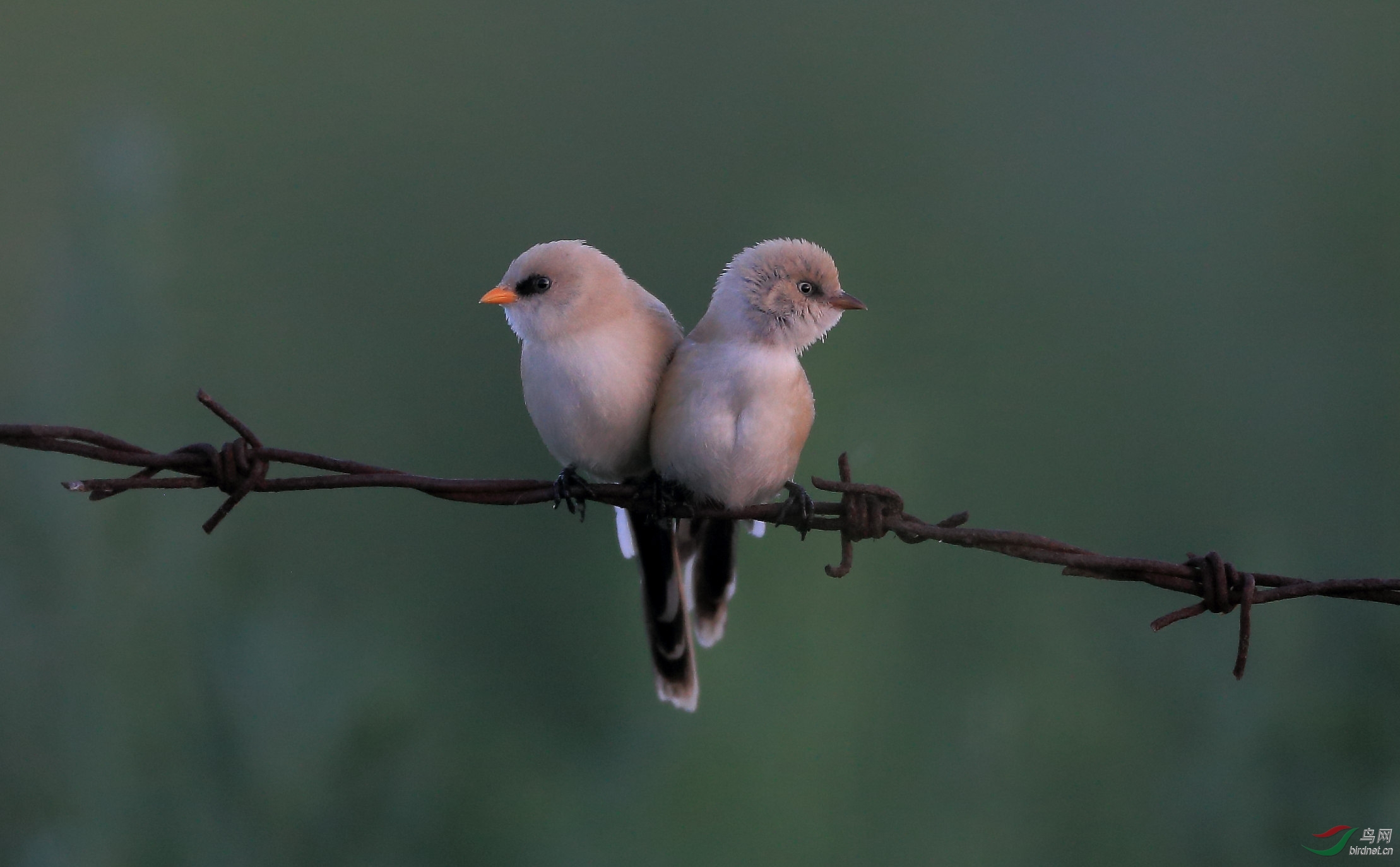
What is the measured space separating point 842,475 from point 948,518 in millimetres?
193

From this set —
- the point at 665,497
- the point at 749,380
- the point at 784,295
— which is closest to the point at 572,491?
the point at 665,497

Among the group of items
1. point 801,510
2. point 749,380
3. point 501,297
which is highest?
point 501,297

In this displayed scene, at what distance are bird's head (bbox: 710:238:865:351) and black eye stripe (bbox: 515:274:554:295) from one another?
361 millimetres

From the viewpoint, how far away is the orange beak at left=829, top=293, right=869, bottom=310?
2.31 meters

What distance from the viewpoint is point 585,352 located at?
2.23 m

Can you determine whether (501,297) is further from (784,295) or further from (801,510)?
(801,510)

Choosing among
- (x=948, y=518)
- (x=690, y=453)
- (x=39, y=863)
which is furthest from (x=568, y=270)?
(x=39, y=863)

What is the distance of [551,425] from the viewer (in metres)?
2.26

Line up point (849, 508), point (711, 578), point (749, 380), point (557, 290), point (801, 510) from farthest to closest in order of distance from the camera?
1. point (711, 578)
2. point (557, 290)
3. point (749, 380)
4. point (801, 510)
5. point (849, 508)

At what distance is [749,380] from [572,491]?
43cm

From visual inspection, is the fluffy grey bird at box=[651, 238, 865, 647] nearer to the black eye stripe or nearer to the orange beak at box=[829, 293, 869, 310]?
the orange beak at box=[829, 293, 869, 310]

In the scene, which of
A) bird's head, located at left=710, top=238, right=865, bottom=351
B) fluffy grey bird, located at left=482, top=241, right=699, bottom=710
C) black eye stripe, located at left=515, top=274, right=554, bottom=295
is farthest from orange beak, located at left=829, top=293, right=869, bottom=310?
black eye stripe, located at left=515, top=274, right=554, bottom=295

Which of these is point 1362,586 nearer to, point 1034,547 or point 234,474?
point 1034,547

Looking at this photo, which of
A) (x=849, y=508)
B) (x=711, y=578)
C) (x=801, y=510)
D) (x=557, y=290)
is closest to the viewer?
(x=849, y=508)
